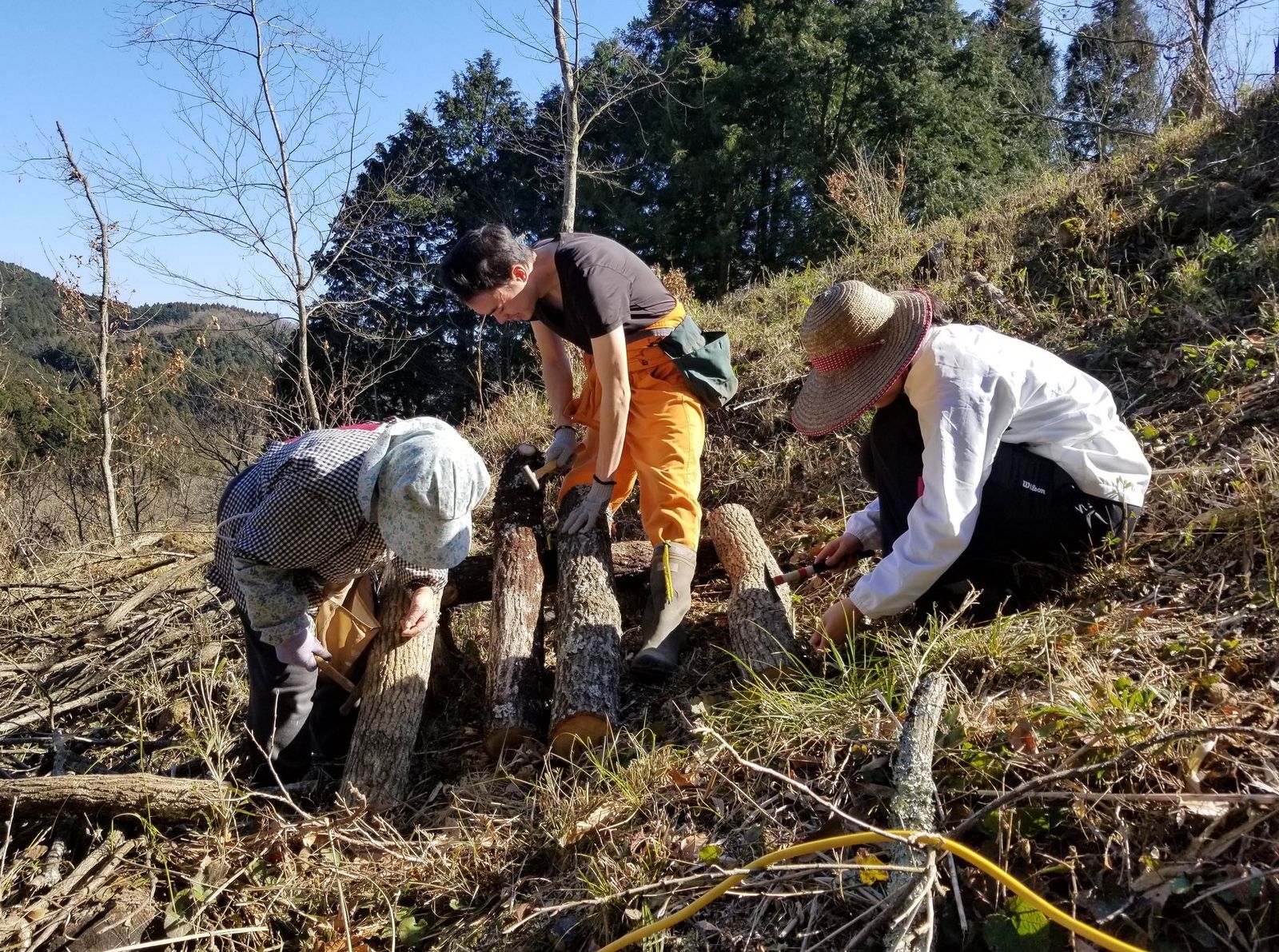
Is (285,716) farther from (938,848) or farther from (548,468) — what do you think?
(938,848)

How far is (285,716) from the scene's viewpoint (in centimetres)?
287

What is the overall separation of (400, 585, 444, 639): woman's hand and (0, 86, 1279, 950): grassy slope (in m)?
0.54

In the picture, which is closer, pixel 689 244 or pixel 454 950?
pixel 454 950

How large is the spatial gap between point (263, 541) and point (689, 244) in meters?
18.2

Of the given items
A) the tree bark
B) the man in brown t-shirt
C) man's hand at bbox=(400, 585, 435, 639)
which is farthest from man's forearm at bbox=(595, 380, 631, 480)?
the tree bark

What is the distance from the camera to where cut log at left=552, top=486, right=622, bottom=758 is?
106 inches

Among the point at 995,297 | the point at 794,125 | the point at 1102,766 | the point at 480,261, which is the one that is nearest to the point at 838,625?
the point at 1102,766

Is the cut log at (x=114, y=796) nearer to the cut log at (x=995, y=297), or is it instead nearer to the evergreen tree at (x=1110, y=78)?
the cut log at (x=995, y=297)

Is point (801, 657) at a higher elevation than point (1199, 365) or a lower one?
lower

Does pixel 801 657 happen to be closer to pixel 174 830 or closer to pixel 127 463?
pixel 174 830

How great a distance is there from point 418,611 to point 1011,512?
77.4 inches

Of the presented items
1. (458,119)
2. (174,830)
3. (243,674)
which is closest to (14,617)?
(243,674)

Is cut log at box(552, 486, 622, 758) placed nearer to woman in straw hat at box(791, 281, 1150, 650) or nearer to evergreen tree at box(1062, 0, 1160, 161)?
woman in straw hat at box(791, 281, 1150, 650)

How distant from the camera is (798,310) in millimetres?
6766
